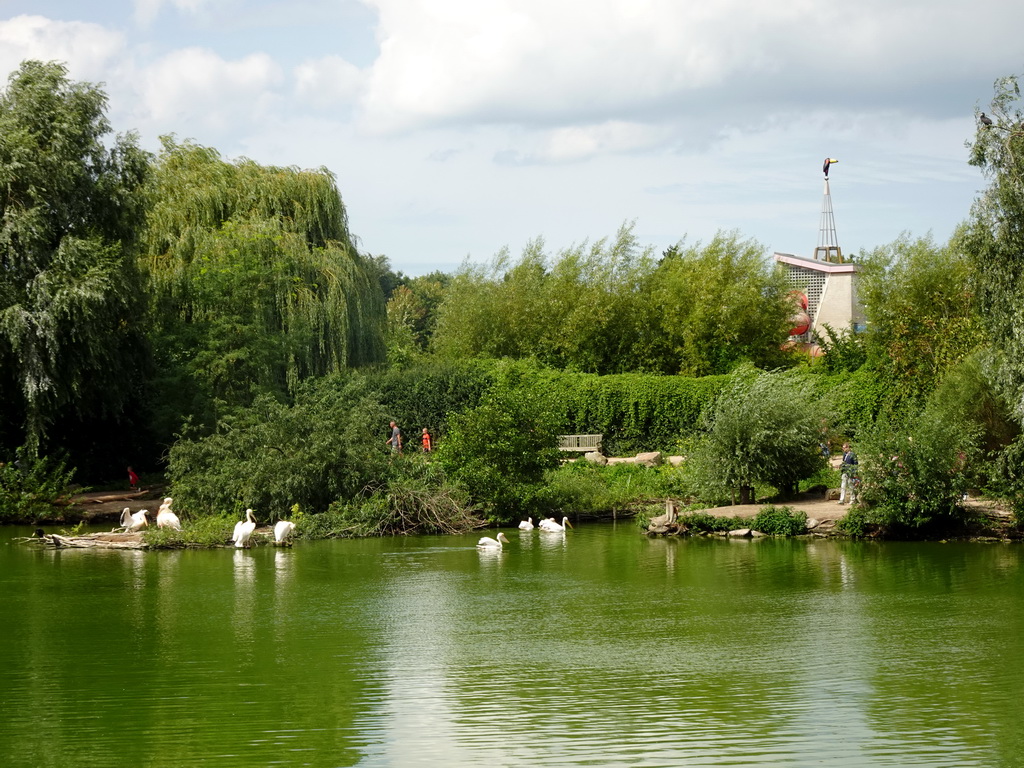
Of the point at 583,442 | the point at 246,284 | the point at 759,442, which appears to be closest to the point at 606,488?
the point at 759,442

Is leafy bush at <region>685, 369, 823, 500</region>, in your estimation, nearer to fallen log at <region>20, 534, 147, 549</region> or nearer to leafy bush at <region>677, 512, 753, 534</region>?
leafy bush at <region>677, 512, 753, 534</region>

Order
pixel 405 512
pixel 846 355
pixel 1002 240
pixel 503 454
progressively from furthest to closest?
pixel 846 355, pixel 503 454, pixel 405 512, pixel 1002 240

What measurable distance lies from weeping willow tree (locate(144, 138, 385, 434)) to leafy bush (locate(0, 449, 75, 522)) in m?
3.88

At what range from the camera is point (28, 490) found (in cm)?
2811

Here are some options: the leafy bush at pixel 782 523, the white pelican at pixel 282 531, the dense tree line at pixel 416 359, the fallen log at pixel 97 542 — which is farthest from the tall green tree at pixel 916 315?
the fallen log at pixel 97 542

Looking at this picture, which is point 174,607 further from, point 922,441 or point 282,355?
point 282,355

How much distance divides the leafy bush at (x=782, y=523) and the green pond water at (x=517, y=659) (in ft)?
6.90

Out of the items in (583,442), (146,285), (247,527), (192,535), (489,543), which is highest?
(146,285)

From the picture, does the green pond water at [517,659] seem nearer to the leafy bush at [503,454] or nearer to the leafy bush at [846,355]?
the leafy bush at [503,454]

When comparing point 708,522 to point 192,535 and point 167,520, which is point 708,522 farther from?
point 167,520

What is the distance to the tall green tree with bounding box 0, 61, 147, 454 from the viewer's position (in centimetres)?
2847

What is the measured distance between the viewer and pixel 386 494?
26.7 meters

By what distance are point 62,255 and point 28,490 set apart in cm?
563

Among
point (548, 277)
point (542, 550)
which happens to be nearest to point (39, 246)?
point (542, 550)
